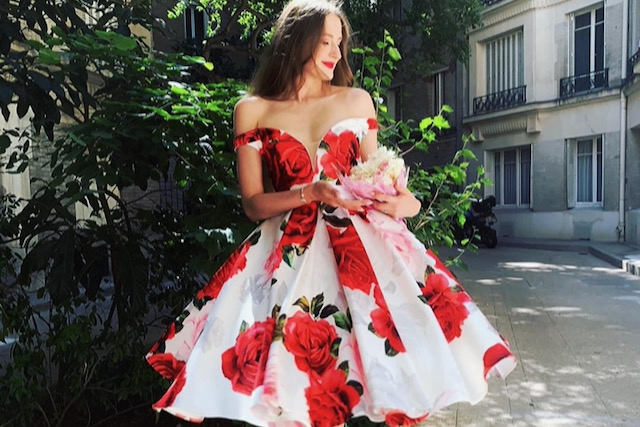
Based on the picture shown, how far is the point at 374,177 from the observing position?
1.72m

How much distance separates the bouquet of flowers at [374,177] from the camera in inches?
66.9

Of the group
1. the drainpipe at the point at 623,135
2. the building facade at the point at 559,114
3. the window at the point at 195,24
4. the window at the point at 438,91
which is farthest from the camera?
the window at the point at 438,91

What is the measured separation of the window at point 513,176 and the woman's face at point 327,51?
17628 mm

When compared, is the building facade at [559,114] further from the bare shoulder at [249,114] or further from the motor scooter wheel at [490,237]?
the bare shoulder at [249,114]

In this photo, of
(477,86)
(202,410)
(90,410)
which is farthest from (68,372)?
(477,86)

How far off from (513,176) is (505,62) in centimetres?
370

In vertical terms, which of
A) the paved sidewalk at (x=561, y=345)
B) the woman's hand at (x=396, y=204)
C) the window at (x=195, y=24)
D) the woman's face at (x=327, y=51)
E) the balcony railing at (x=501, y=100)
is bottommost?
the paved sidewalk at (x=561, y=345)

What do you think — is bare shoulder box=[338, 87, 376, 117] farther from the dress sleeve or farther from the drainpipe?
the drainpipe

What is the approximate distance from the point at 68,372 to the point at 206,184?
119 centimetres

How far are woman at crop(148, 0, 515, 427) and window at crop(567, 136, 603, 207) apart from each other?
53.1ft

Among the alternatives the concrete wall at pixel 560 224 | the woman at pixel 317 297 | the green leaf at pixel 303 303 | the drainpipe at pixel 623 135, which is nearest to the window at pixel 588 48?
the drainpipe at pixel 623 135

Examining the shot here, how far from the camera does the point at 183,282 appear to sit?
9.95 ft

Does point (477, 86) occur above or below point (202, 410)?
above

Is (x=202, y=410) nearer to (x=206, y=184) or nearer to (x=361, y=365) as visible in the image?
(x=361, y=365)
